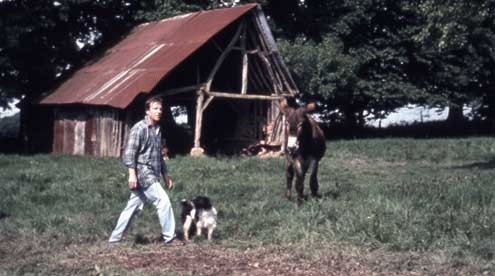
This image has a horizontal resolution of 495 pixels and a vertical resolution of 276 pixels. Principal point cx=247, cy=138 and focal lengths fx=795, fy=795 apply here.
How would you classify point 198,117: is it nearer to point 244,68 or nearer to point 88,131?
point 244,68

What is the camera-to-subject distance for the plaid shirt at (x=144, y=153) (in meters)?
10.5

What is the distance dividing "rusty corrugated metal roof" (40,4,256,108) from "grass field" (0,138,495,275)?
21.2ft

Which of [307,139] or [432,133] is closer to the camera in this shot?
[307,139]

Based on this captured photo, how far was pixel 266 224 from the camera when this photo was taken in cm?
1177

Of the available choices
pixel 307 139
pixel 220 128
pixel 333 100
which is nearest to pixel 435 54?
pixel 333 100

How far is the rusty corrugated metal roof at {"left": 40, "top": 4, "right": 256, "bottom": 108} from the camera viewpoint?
25344mm

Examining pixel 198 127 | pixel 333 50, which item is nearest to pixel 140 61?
pixel 198 127

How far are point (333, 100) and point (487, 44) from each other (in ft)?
26.1

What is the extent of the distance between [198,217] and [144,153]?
4.02 feet

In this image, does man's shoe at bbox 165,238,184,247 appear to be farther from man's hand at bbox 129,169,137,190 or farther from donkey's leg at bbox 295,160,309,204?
donkey's leg at bbox 295,160,309,204

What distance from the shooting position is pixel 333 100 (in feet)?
131

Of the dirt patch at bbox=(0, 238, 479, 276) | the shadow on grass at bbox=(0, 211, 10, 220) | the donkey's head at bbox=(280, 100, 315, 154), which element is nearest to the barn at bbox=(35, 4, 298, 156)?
the shadow on grass at bbox=(0, 211, 10, 220)

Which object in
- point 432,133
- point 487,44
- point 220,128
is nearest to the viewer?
point 220,128

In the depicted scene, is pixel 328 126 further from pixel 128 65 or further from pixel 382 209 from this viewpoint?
pixel 382 209
